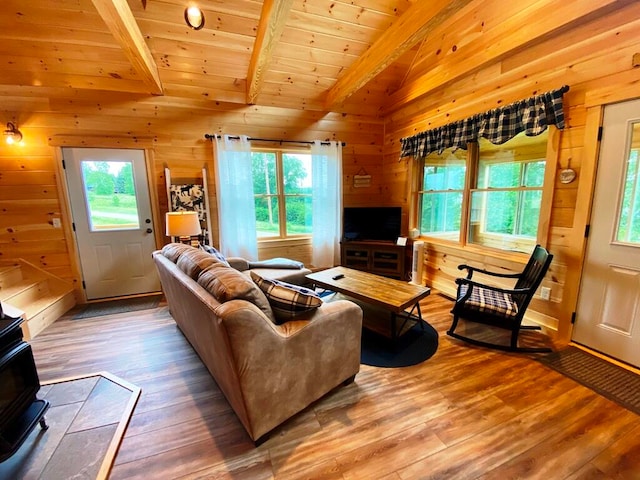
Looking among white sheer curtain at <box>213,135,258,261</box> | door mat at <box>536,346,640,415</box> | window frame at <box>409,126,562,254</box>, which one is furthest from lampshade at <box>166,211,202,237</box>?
door mat at <box>536,346,640,415</box>

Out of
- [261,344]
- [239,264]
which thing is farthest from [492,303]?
[239,264]

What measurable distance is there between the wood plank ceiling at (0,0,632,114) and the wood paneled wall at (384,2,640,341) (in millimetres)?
143

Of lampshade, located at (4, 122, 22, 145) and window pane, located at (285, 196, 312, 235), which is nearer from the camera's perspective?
lampshade, located at (4, 122, 22, 145)

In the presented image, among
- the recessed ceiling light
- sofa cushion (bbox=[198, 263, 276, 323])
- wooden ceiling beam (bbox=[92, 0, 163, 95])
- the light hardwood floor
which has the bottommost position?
the light hardwood floor

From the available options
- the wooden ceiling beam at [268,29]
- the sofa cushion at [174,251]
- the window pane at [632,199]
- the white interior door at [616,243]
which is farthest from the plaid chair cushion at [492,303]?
the wooden ceiling beam at [268,29]

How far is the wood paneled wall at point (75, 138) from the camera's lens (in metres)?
3.26

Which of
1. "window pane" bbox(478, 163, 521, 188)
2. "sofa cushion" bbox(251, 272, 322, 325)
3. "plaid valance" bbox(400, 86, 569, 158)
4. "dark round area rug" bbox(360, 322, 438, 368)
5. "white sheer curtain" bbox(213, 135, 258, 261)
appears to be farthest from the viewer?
"white sheer curtain" bbox(213, 135, 258, 261)

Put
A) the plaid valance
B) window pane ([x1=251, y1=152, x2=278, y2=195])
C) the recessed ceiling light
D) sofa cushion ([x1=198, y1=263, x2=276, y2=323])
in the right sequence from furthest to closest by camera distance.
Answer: window pane ([x1=251, y1=152, x2=278, y2=195]) → the plaid valance → the recessed ceiling light → sofa cushion ([x1=198, y1=263, x2=276, y2=323])

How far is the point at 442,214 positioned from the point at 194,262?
11.0 feet

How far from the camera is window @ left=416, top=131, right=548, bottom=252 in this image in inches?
113

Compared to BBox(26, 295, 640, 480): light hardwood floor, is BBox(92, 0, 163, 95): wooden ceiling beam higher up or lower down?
higher up

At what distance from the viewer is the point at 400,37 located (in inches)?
97.4

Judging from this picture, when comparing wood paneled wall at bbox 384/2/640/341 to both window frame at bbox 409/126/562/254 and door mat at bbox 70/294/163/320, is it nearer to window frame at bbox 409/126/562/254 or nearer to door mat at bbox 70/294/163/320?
window frame at bbox 409/126/562/254

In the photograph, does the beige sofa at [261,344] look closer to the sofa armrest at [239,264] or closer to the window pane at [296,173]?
the sofa armrest at [239,264]
